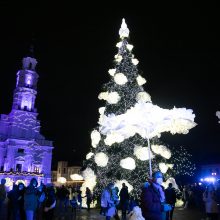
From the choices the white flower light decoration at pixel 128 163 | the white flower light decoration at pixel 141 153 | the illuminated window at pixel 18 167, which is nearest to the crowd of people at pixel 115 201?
the white flower light decoration at pixel 128 163

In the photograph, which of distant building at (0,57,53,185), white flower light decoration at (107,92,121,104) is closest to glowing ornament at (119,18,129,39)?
white flower light decoration at (107,92,121,104)

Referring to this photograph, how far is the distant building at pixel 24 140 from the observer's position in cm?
5672

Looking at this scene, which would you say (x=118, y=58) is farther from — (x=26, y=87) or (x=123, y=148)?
(x=26, y=87)

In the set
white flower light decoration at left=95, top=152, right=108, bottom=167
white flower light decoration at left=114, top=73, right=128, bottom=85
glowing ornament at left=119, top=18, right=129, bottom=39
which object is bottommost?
white flower light decoration at left=95, top=152, right=108, bottom=167

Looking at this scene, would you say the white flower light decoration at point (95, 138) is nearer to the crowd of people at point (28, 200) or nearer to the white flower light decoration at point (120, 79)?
the white flower light decoration at point (120, 79)

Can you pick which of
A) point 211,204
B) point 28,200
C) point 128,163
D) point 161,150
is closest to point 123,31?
point 161,150

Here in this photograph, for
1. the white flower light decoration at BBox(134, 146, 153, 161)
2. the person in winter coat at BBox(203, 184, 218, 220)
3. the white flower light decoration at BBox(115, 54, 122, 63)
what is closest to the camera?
the person in winter coat at BBox(203, 184, 218, 220)

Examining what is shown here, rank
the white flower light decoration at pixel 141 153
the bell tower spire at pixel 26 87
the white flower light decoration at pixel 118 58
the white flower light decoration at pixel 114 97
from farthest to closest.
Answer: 1. the bell tower spire at pixel 26 87
2. the white flower light decoration at pixel 118 58
3. the white flower light decoration at pixel 114 97
4. the white flower light decoration at pixel 141 153

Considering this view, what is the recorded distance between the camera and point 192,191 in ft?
77.3

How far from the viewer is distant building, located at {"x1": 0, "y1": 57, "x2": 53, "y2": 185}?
56.7 metres

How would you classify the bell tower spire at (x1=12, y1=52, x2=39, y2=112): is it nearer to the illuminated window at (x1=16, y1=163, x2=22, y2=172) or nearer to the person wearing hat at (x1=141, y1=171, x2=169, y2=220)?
the illuminated window at (x1=16, y1=163, x2=22, y2=172)

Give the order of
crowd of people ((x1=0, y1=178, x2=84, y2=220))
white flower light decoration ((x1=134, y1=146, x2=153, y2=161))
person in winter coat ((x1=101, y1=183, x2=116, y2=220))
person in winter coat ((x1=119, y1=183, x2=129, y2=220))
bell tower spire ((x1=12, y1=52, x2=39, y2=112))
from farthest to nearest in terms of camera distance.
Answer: bell tower spire ((x1=12, y1=52, x2=39, y2=112)) < white flower light decoration ((x1=134, y1=146, x2=153, y2=161)) < person in winter coat ((x1=119, y1=183, x2=129, y2=220)) < person in winter coat ((x1=101, y1=183, x2=116, y2=220)) < crowd of people ((x1=0, y1=178, x2=84, y2=220))

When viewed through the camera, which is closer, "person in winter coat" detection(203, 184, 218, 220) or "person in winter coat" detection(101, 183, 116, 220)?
"person in winter coat" detection(101, 183, 116, 220)

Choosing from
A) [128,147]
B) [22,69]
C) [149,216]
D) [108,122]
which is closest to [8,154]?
[22,69]
